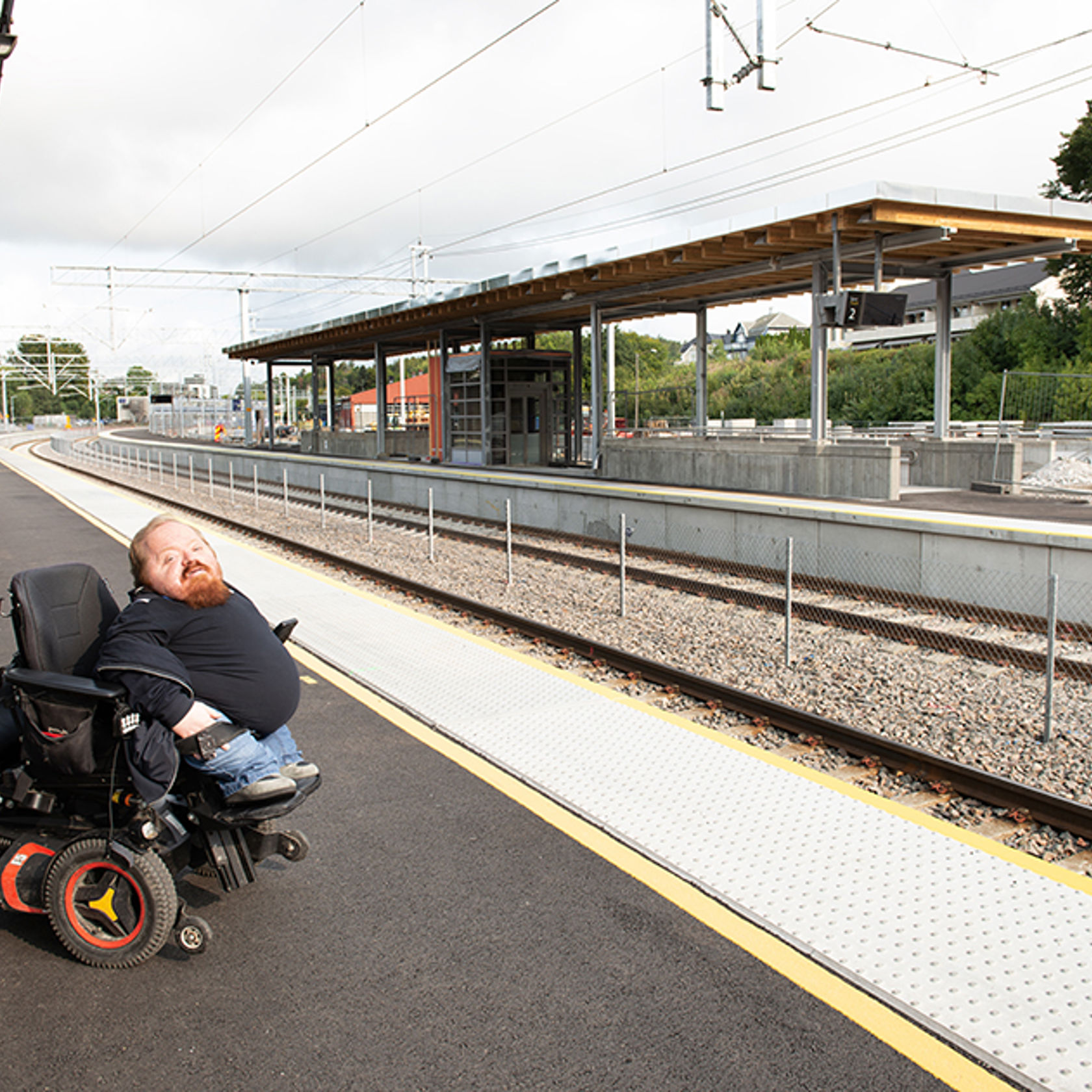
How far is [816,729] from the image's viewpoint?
21.0ft

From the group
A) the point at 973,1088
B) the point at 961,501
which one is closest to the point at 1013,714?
the point at 973,1088

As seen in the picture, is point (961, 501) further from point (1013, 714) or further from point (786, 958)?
point (786, 958)

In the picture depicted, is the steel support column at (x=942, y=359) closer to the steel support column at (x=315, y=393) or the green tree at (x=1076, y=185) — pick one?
the green tree at (x=1076, y=185)

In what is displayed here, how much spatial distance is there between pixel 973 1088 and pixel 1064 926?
1.14 metres

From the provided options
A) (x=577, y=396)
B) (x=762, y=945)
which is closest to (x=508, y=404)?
(x=577, y=396)

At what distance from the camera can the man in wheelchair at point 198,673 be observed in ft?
11.3

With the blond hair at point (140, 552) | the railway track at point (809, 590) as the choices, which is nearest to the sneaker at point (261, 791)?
the blond hair at point (140, 552)

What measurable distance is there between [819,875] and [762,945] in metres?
0.62

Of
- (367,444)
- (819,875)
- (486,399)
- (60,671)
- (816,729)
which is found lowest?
(816,729)

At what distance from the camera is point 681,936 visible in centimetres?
362

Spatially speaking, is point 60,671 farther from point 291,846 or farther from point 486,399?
point 486,399

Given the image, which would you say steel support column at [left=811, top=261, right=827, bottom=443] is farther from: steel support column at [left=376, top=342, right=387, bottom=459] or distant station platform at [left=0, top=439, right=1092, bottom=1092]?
steel support column at [left=376, top=342, right=387, bottom=459]

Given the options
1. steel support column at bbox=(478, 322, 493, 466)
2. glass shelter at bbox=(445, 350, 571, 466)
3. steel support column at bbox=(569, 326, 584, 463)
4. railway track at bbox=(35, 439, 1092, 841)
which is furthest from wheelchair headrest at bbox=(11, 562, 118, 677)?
steel support column at bbox=(569, 326, 584, 463)

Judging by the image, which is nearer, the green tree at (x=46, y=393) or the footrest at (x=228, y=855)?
the footrest at (x=228, y=855)
